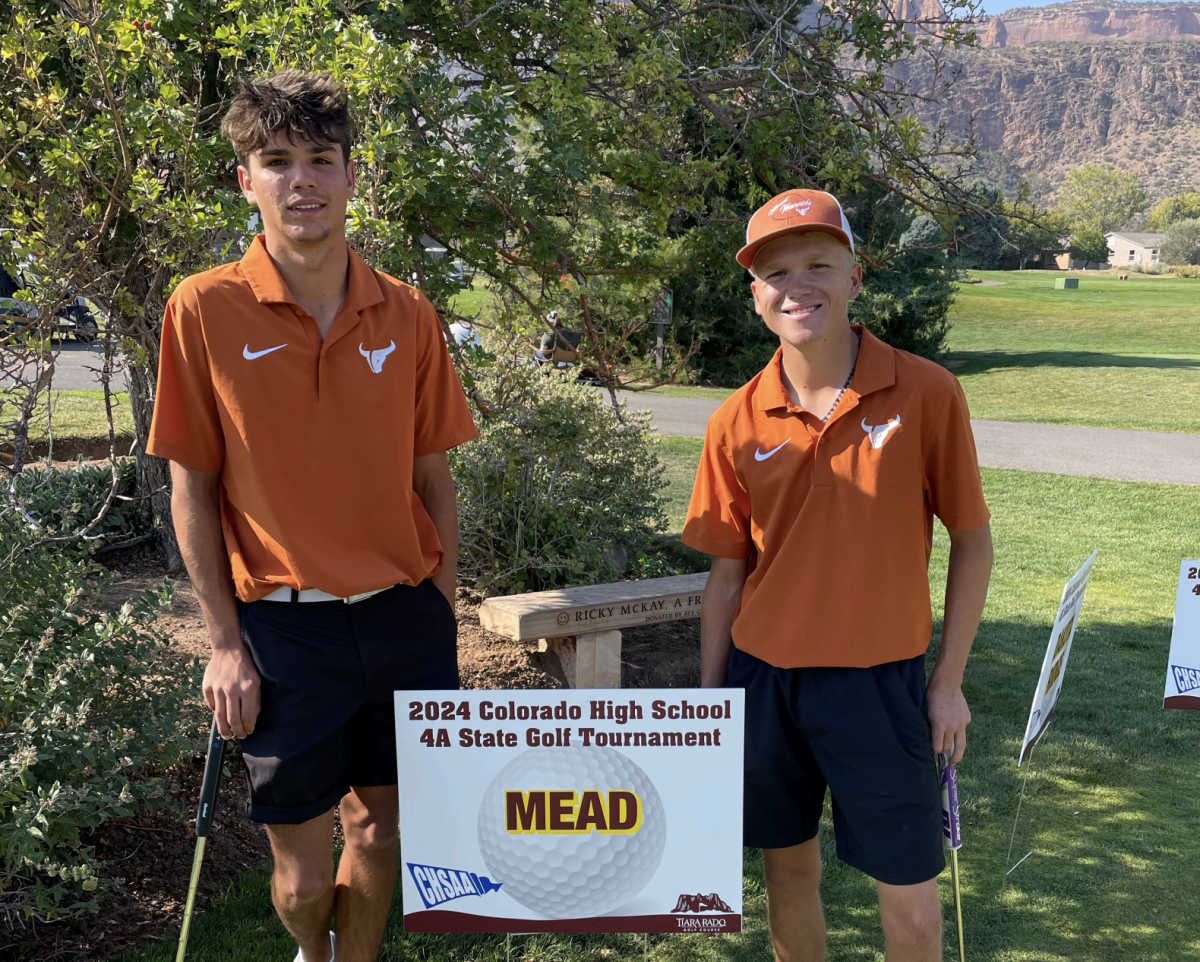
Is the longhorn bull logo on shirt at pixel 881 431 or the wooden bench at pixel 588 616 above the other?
the longhorn bull logo on shirt at pixel 881 431

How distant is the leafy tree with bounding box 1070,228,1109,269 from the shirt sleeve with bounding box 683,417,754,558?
89327 mm

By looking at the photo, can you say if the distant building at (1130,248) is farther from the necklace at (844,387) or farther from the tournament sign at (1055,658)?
the necklace at (844,387)

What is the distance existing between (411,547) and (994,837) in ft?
9.65

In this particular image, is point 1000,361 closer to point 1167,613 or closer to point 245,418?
point 1167,613

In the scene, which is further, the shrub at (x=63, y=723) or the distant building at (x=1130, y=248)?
the distant building at (x=1130, y=248)

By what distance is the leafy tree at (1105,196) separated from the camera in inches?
4633

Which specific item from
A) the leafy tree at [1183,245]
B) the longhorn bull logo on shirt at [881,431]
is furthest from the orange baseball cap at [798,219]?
the leafy tree at [1183,245]

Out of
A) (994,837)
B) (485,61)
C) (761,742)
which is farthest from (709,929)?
(485,61)

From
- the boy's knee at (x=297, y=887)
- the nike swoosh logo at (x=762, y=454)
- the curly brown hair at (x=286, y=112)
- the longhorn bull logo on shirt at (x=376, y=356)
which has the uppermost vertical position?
the curly brown hair at (x=286, y=112)

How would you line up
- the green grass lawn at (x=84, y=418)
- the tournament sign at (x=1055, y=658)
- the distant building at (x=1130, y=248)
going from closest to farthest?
the tournament sign at (x=1055, y=658)
the green grass lawn at (x=84, y=418)
the distant building at (x=1130, y=248)

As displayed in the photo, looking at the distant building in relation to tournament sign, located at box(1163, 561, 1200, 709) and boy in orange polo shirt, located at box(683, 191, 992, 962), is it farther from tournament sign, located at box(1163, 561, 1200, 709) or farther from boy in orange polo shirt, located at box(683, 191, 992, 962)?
boy in orange polo shirt, located at box(683, 191, 992, 962)

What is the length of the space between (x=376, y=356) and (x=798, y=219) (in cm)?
105

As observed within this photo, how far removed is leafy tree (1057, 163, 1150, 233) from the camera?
386 feet

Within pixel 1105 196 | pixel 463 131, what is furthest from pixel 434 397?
pixel 1105 196
